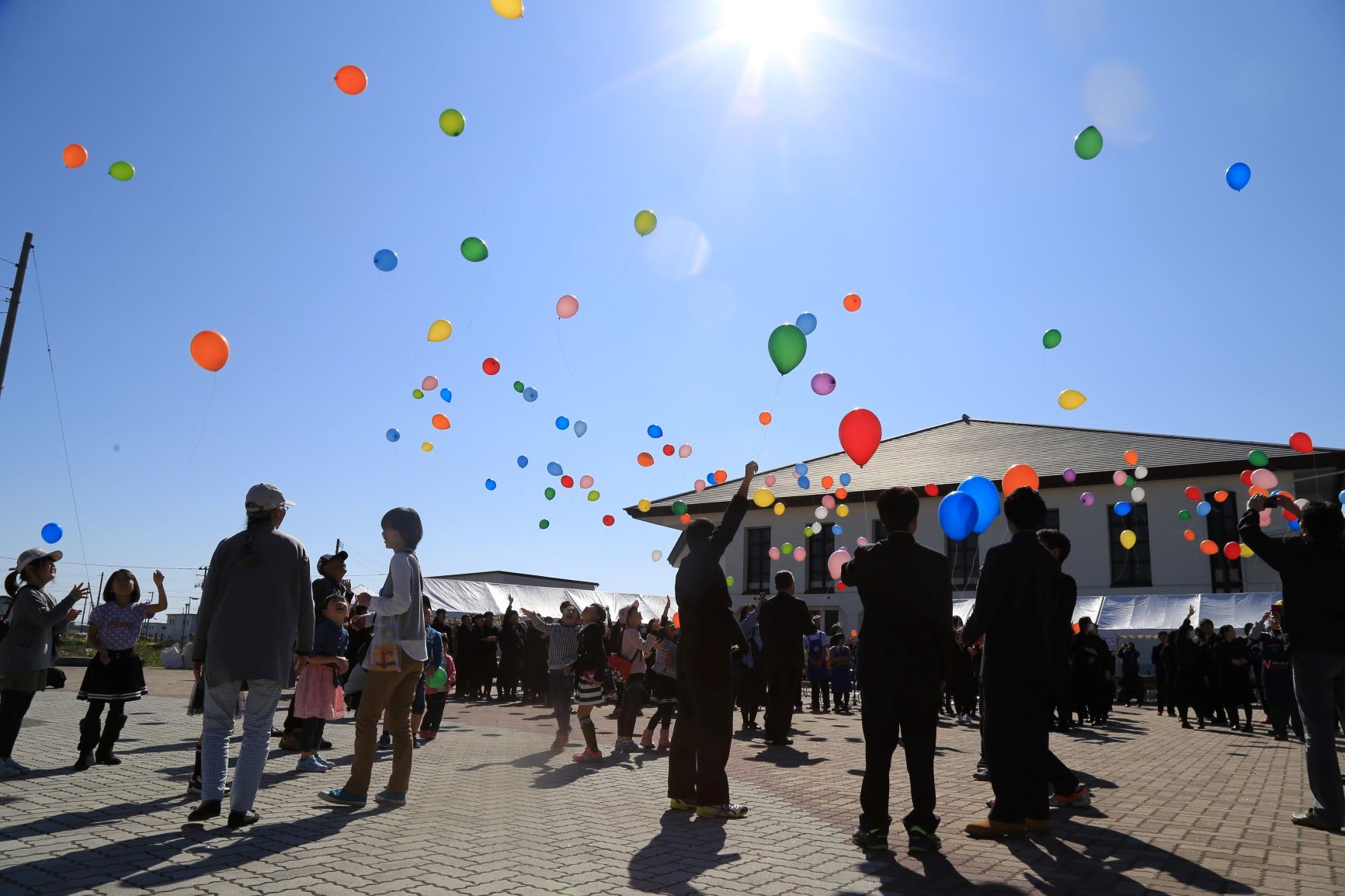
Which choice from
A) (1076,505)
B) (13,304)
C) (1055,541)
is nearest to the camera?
(1055,541)

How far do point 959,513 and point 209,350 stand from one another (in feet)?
27.1

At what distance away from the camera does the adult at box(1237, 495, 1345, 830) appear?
5.28 metres

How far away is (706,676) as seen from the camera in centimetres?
563

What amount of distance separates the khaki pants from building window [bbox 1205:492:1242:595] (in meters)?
28.5

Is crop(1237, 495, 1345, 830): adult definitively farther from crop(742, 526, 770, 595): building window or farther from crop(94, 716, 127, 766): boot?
crop(742, 526, 770, 595): building window

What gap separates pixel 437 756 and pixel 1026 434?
102ft

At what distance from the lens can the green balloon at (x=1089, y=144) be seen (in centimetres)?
912

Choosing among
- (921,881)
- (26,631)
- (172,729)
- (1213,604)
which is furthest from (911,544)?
(1213,604)

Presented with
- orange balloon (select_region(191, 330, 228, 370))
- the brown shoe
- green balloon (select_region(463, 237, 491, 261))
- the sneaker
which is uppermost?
green balloon (select_region(463, 237, 491, 261))

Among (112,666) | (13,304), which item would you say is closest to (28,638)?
(112,666)

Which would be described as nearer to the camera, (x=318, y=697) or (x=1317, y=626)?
(x=1317, y=626)

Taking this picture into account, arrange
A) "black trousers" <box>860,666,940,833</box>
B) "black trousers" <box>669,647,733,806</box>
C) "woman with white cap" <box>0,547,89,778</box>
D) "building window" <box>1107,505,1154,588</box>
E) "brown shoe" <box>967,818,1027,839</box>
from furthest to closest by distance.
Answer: "building window" <box>1107,505,1154,588</box>, "woman with white cap" <box>0,547,89,778</box>, "black trousers" <box>669,647,733,806</box>, "brown shoe" <box>967,818,1027,839</box>, "black trousers" <box>860,666,940,833</box>

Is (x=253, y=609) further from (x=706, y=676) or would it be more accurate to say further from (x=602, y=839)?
(x=706, y=676)

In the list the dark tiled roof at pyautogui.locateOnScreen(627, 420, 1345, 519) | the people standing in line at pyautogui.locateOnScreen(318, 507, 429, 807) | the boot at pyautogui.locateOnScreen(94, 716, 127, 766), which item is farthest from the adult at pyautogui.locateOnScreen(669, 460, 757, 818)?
the dark tiled roof at pyautogui.locateOnScreen(627, 420, 1345, 519)
